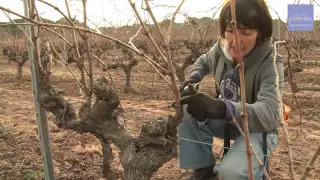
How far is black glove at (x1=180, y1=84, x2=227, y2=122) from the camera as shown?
151cm

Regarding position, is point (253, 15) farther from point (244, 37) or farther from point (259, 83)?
point (259, 83)

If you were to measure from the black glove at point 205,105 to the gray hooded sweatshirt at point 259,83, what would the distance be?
0.24 feet

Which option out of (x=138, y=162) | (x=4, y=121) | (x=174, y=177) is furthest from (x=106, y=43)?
(x=138, y=162)

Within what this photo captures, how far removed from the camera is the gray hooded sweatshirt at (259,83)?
1.60 m

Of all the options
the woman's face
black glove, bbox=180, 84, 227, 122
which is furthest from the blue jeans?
the woman's face

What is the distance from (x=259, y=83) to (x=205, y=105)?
47 centimetres

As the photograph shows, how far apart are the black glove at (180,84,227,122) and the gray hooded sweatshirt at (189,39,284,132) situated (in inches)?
2.9

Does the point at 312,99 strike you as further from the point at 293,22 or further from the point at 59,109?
the point at 59,109

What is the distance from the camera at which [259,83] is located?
71.9 inches
